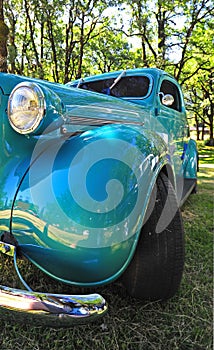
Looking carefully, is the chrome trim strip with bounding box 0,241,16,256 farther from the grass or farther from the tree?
the tree

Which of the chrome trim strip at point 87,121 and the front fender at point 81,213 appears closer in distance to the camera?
the front fender at point 81,213

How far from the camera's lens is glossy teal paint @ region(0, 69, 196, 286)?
1.16 meters

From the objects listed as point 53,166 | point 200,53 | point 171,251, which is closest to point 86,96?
point 53,166

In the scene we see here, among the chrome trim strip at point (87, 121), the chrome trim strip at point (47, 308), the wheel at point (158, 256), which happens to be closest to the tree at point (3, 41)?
the chrome trim strip at point (87, 121)

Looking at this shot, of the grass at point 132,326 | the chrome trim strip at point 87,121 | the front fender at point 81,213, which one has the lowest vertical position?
the grass at point 132,326

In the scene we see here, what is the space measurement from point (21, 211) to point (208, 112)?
27458 mm

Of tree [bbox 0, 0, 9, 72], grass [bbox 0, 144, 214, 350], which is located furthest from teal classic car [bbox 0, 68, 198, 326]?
tree [bbox 0, 0, 9, 72]

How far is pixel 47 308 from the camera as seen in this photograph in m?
0.98

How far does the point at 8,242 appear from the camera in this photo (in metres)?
1.26

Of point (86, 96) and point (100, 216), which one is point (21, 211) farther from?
point (86, 96)

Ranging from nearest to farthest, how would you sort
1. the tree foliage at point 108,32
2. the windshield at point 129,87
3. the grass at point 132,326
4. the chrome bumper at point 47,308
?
the chrome bumper at point 47,308
the grass at point 132,326
the windshield at point 129,87
the tree foliage at point 108,32

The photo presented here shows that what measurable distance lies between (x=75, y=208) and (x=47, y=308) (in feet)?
1.23

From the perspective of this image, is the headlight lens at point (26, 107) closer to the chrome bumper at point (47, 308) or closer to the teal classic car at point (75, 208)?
the teal classic car at point (75, 208)

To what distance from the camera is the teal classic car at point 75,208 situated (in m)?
1.14
